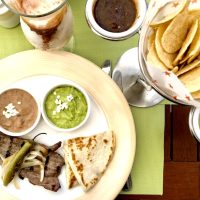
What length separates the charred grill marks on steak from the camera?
1.39 m

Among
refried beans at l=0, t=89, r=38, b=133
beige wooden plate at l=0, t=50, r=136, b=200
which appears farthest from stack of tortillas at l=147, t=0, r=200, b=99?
refried beans at l=0, t=89, r=38, b=133

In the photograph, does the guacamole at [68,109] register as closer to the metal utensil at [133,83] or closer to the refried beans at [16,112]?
the refried beans at [16,112]

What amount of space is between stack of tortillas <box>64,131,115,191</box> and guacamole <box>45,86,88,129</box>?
0.18 feet

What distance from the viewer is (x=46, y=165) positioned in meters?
1.40

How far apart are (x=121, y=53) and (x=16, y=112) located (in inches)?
14.5

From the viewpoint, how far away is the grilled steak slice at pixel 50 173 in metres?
1.38

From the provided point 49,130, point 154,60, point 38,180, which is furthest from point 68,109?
point 154,60

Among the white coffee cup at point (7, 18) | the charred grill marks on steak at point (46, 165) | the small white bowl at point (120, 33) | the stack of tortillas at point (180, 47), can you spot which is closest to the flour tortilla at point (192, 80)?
the stack of tortillas at point (180, 47)

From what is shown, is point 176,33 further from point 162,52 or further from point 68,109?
point 68,109

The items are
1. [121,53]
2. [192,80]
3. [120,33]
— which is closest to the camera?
[192,80]

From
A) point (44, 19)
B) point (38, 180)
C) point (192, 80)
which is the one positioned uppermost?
point (44, 19)

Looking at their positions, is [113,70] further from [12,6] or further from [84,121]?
[12,6]

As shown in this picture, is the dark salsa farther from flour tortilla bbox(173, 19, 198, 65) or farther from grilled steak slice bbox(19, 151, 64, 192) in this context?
grilled steak slice bbox(19, 151, 64, 192)

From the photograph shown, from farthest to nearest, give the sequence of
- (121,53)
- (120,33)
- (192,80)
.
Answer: (121,53) < (120,33) < (192,80)
